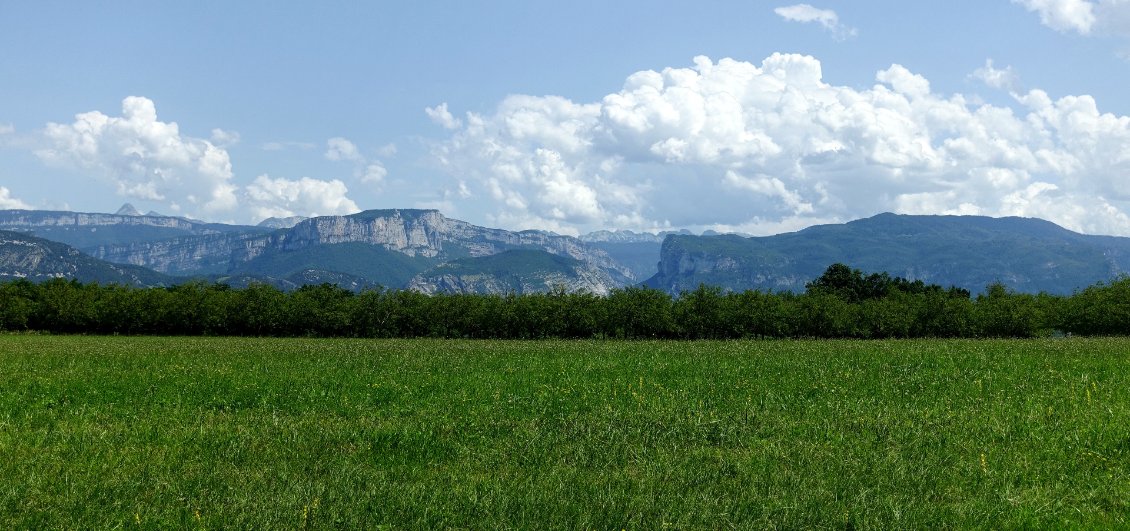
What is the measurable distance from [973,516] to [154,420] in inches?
733

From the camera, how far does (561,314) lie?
78.2m

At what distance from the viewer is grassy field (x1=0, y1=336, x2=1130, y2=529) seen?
10.7 meters

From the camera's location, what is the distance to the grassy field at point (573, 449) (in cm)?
1073

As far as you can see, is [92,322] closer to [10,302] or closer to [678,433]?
[10,302]

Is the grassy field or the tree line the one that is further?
the tree line

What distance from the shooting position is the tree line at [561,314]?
7619 centimetres

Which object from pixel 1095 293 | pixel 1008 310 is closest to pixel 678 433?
pixel 1008 310

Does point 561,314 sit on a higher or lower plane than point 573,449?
lower

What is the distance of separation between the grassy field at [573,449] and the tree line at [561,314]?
2002 inches

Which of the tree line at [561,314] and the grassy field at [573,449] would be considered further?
the tree line at [561,314]

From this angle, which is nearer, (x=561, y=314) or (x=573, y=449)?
(x=573, y=449)

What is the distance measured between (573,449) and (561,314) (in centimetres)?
6340

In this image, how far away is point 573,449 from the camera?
14.8 m

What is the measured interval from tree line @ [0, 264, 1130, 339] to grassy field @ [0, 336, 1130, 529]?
50.9 m
